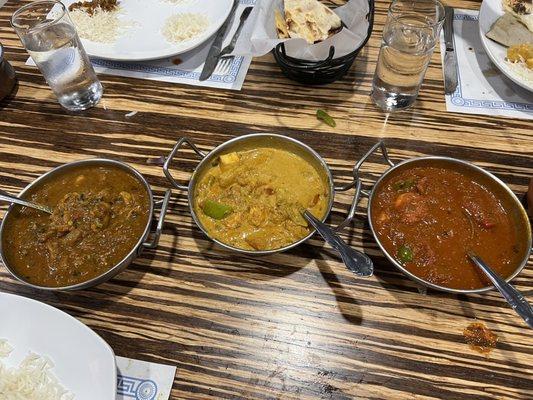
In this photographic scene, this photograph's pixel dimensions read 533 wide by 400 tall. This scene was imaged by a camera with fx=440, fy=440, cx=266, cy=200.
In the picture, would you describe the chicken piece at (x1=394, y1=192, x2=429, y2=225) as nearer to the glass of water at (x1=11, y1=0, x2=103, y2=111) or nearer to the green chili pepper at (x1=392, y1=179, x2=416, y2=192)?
the green chili pepper at (x1=392, y1=179, x2=416, y2=192)

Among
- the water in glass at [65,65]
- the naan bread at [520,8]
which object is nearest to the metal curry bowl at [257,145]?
the water in glass at [65,65]

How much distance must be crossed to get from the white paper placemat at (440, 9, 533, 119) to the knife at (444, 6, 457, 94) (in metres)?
0.03

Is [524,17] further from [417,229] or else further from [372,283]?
[372,283]

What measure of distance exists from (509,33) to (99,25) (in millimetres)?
2140

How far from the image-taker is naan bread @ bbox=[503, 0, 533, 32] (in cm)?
223

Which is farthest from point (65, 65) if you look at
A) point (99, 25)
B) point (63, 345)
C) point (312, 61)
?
point (63, 345)

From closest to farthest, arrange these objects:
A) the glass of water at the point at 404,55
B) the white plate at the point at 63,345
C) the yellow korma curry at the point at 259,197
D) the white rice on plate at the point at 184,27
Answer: the white plate at the point at 63,345 → the yellow korma curry at the point at 259,197 → the glass of water at the point at 404,55 → the white rice on plate at the point at 184,27

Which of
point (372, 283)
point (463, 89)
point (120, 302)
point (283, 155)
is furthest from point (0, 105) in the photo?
point (463, 89)

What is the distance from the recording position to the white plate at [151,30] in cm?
228

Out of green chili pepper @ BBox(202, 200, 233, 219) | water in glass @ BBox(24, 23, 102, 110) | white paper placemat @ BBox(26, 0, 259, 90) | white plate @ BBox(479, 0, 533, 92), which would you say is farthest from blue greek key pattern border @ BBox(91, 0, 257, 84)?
white plate @ BBox(479, 0, 533, 92)

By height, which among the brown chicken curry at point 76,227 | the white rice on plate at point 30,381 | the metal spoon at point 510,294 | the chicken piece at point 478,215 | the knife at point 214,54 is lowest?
the white rice on plate at point 30,381

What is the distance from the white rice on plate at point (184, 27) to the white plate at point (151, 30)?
0.03 metres

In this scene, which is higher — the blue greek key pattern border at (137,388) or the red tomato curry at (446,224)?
the red tomato curry at (446,224)

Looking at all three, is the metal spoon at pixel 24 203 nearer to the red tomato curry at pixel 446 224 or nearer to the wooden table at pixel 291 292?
the wooden table at pixel 291 292
